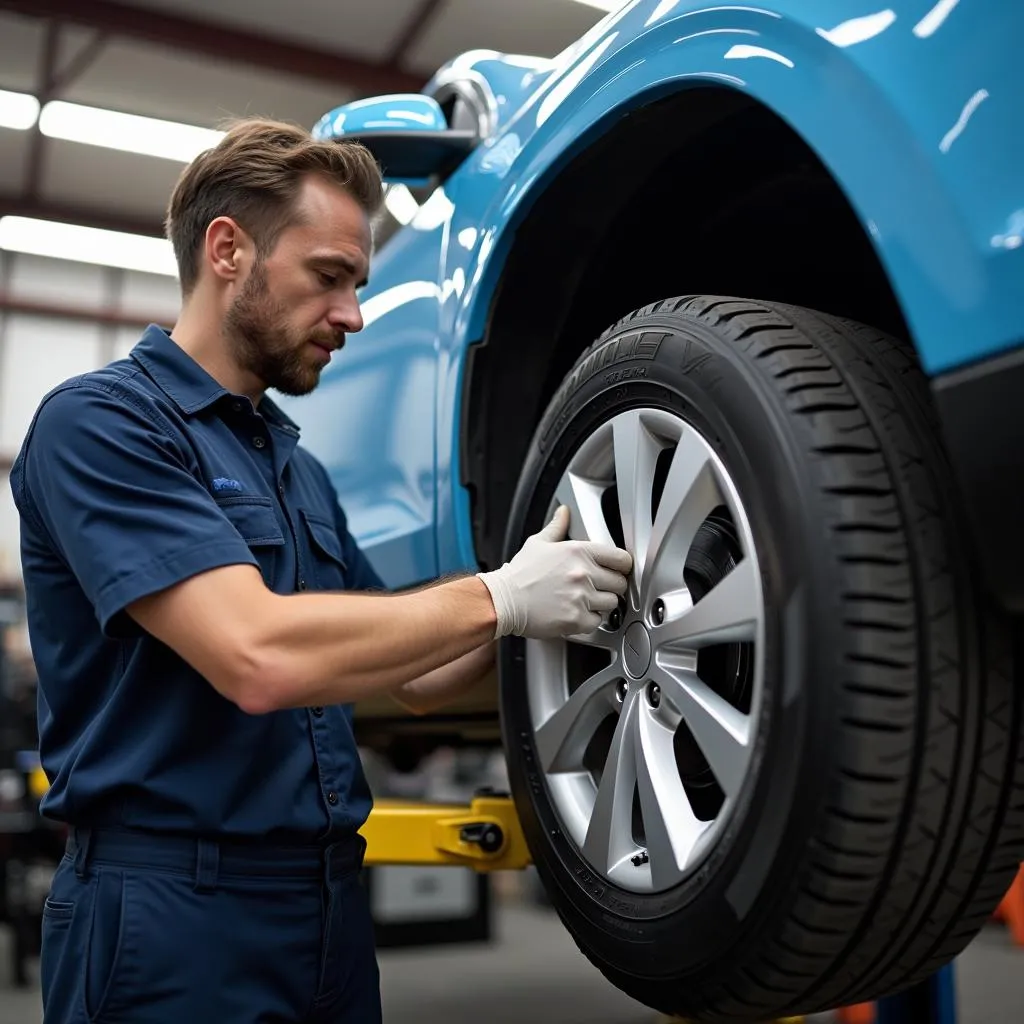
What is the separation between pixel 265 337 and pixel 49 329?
10.8m

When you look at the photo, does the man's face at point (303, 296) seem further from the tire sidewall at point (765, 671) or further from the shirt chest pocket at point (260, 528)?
the tire sidewall at point (765, 671)

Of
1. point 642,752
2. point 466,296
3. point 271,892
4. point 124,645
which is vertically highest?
point 466,296

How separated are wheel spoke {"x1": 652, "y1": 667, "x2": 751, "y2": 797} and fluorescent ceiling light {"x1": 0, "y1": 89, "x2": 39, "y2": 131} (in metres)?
7.62

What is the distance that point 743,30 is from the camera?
0.92 metres

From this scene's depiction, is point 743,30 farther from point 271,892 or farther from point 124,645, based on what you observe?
point 271,892

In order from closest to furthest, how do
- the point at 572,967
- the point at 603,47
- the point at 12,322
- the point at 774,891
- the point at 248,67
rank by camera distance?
the point at 774,891 < the point at 603,47 < the point at 572,967 < the point at 248,67 < the point at 12,322

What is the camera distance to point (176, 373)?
130 cm

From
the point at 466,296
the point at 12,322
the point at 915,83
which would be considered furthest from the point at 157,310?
the point at 915,83

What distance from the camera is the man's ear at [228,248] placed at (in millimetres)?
1329

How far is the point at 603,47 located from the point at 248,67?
593 centimetres

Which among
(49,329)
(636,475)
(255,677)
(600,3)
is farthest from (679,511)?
(49,329)

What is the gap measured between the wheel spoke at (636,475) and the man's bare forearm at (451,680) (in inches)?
17.0

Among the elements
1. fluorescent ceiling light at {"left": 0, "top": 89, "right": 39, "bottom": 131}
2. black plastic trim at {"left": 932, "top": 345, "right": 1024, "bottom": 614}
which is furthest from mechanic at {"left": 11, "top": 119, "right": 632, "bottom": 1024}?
fluorescent ceiling light at {"left": 0, "top": 89, "right": 39, "bottom": 131}

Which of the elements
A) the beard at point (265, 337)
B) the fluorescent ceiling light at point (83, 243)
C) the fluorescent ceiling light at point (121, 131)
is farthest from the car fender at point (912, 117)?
the fluorescent ceiling light at point (83, 243)
